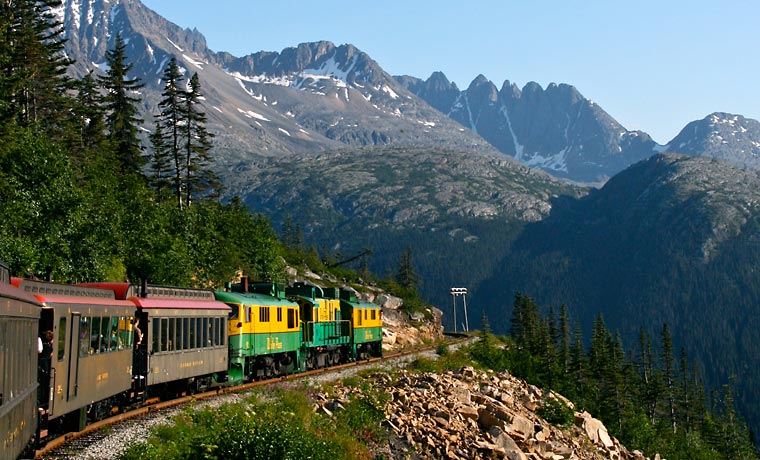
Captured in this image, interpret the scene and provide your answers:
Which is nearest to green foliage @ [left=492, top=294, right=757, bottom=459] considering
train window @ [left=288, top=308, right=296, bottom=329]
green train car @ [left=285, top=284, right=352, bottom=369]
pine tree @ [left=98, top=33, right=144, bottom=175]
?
green train car @ [left=285, top=284, right=352, bottom=369]

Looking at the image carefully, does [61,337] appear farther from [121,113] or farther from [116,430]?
[121,113]

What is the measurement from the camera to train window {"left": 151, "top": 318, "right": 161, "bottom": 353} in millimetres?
24423

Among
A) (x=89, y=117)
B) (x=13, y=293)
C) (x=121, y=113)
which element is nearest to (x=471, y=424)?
(x=13, y=293)

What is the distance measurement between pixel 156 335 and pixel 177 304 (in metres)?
2.07

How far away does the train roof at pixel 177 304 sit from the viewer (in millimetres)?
23984

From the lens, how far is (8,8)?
55750 millimetres

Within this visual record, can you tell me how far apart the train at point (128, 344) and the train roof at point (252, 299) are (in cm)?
6

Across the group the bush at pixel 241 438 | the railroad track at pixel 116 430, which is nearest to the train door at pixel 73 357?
the railroad track at pixel 116 430

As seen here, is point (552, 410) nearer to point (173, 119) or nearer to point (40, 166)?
point (40, 166)

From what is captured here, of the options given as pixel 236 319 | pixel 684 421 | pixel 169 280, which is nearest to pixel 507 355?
pixel 169 280

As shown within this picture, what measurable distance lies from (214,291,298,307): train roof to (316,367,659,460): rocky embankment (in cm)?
541

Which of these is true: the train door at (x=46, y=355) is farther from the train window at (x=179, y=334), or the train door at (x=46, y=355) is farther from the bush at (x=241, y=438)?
the train window at (x=179, y=334)

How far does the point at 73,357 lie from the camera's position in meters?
18.0

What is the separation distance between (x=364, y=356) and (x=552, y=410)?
19.0 m
